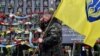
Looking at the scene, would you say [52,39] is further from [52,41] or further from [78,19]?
[78,19]

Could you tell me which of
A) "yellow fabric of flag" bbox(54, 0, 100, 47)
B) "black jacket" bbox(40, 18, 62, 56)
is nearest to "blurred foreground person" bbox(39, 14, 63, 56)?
"black jacket" bbox(40, 18, 62, 56)

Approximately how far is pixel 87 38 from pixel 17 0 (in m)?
10.1

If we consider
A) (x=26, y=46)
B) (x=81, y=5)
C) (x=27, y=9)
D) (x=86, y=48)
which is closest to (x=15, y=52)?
(x=26, y=46)

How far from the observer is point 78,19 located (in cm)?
630

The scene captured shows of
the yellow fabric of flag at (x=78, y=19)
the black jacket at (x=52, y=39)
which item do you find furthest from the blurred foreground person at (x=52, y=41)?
the yellow fabric of flag at (x=78, y=19)

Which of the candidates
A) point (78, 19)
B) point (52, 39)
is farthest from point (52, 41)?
point (78, 19)

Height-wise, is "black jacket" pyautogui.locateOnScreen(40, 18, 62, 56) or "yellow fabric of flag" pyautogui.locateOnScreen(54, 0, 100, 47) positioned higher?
"yellow fabric of flag" pyautogui.locateOnScreen(54, 0, 100, 47)

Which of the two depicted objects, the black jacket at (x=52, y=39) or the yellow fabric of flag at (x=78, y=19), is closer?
the yellow fabric of flag at (x=78, y=19)

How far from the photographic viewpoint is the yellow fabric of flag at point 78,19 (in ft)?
20.2

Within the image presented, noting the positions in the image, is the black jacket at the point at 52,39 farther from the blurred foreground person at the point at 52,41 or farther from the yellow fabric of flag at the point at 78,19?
the yellow fabric of flag at the point at 78,19

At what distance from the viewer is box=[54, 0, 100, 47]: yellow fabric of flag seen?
6.14 meters

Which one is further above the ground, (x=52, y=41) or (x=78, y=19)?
(x=78, y=19)

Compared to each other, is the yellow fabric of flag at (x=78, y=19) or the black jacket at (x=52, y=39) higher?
the yellow fabric of flag at (x=78, y=19)

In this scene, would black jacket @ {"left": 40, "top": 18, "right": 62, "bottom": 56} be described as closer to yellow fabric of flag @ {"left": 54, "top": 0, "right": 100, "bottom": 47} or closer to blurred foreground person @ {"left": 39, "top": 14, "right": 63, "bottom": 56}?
blurred foreground person @ {"left": 39, "top": 14, "right": 63, "bottom": 56}
